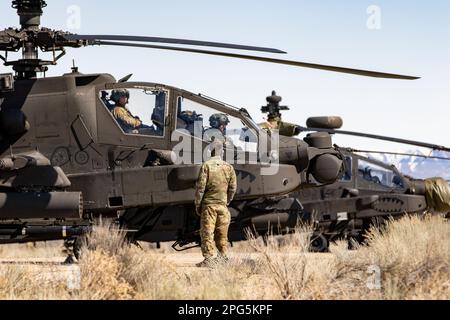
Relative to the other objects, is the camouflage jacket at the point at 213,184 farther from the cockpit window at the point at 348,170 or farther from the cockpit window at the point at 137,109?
the cockpit window at the point at 348,170

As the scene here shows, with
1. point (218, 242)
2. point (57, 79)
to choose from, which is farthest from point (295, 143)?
point (57, 79)

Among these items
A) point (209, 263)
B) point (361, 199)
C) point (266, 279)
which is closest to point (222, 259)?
point (209, 263)

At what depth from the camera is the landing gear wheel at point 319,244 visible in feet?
65.7

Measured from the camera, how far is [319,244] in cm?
2039

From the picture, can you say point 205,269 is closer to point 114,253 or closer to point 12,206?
point 114,253

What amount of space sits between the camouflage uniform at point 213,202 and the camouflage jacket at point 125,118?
2090mm

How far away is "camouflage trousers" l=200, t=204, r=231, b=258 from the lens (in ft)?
37.9

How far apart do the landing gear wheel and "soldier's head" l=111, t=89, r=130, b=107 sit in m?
7.92

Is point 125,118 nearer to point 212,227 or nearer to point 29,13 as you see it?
point 29,13

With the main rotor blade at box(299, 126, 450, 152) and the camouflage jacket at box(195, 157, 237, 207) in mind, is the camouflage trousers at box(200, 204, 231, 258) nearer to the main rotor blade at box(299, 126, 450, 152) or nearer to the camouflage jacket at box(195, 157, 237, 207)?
the camouflage jacket at box(195, 157, 237, 207)

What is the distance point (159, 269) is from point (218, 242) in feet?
7.17

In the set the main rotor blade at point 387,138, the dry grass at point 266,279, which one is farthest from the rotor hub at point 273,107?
the dry grass at point 266,279

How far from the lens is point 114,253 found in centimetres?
1055

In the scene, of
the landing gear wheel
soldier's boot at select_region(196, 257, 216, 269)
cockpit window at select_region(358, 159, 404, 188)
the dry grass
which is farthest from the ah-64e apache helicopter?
cockpit window at select_region(358, 159, 404, 188)
